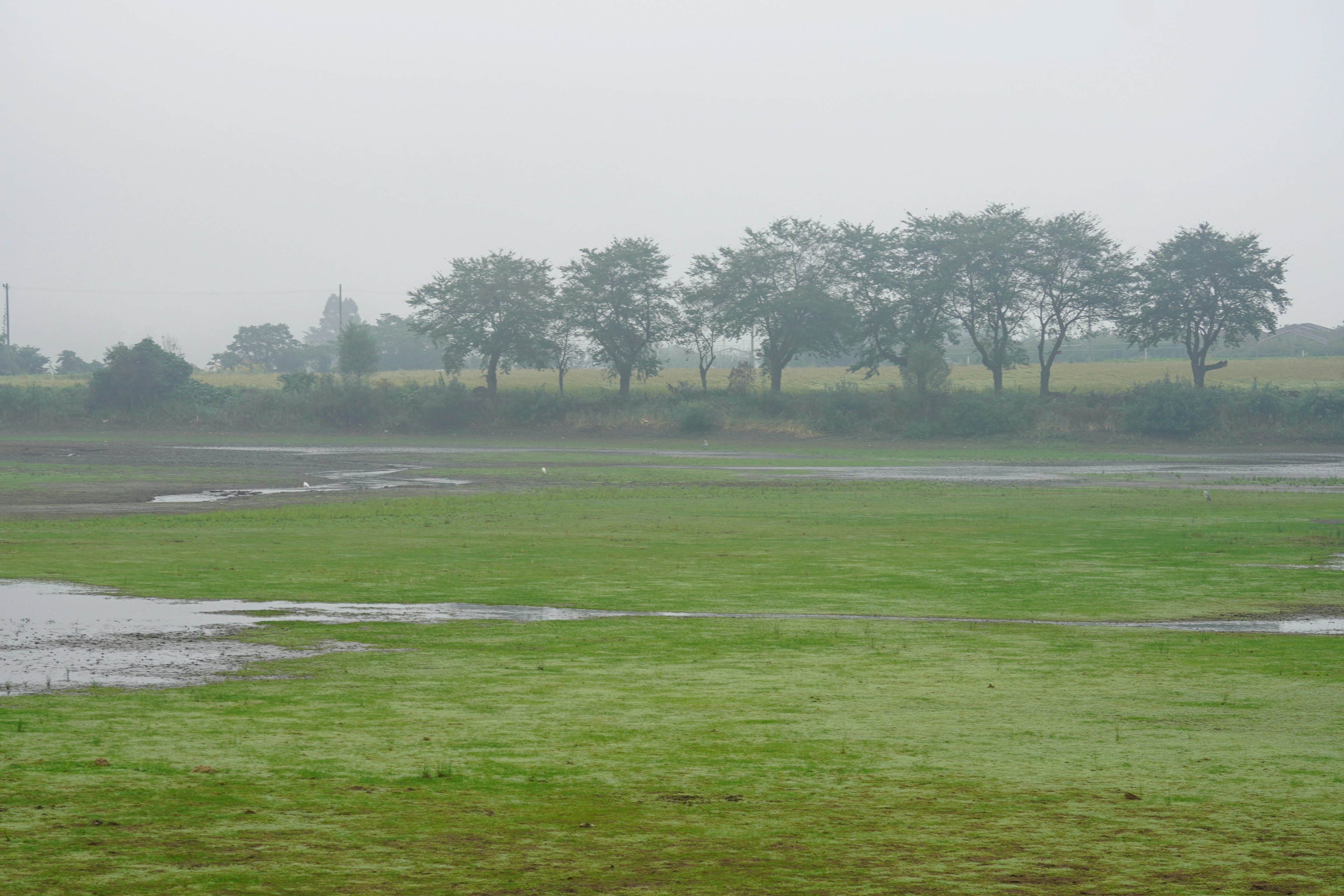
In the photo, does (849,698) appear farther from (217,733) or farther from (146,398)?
(146,398)

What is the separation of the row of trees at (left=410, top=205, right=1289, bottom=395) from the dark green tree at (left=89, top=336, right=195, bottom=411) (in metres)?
20.4

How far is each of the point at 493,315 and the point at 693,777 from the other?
94351 mm

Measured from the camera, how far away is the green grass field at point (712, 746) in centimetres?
698

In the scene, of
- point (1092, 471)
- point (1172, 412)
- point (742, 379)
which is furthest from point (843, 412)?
point (1092, 471)

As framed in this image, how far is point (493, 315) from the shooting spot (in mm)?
101375

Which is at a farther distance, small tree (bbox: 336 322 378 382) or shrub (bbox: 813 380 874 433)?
small tree (bbox: 336 322 378 382)

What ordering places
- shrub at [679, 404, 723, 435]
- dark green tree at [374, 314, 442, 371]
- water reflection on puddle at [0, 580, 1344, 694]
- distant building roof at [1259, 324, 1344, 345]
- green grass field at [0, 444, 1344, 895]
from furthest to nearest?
1. dark green tree at [374, 314, 442, 371]
2. distant building roof at [1259, 324, 1344, 345]
3. shrub at [679, 404, 723, 435]
4. water reflection on puddle at [0, 580, 1344, 694]
5. green grass field at [0, 444, 1344, 895]

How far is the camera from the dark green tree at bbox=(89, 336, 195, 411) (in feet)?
326

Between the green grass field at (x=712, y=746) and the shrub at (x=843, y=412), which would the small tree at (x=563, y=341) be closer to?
the shrub at (x=843, y=412)

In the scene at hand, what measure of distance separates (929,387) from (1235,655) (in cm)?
7574

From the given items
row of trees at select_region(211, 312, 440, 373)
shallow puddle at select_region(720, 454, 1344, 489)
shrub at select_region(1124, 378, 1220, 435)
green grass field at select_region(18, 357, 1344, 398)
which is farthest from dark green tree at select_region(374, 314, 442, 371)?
shallow puddle at select_region(720, 454, 1344, 489)

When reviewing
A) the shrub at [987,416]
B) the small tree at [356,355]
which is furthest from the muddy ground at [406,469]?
the small tree at [356,355]

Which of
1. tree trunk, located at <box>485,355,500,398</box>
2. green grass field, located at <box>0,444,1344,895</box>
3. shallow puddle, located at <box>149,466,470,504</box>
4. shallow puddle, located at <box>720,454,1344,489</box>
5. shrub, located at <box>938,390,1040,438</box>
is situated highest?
tree trunk, located at <box>485,355,500,398</box>

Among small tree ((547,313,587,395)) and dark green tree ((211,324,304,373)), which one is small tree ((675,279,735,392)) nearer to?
small tree ((547,313,587,395))
